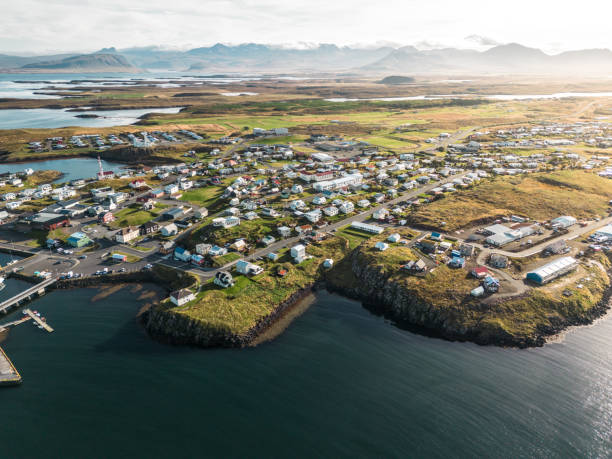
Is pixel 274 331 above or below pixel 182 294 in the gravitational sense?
below

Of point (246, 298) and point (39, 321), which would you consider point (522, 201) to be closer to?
point (246, 298)

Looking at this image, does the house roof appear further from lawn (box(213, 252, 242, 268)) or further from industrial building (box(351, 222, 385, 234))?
industrial building (box(351, 222, 385, 234))

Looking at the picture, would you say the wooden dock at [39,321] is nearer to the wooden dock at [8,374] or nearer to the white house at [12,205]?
the wooden dock at [8,374]

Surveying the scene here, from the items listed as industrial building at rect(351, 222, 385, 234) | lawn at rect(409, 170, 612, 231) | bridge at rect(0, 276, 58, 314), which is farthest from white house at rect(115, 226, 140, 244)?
lawn at rect(409, 170, 612, 231)

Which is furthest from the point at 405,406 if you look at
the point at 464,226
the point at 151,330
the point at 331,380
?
the point at 464,226

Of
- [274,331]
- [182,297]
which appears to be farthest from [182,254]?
[274,331]
